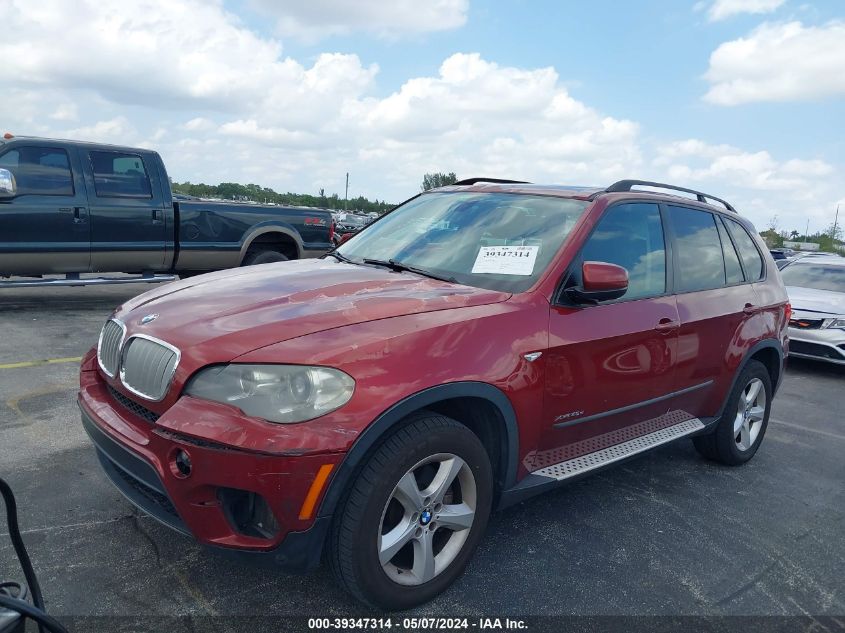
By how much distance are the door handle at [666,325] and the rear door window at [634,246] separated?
0.16 meters

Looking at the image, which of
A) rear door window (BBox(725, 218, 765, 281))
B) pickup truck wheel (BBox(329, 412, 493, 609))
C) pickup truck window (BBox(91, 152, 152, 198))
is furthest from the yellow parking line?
rear door window (BBox(725, 218, 765, 281))

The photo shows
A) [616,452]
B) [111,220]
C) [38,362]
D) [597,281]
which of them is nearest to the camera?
Result: [597,281]

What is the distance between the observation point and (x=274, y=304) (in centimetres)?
276

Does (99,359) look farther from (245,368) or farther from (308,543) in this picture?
(308,543)

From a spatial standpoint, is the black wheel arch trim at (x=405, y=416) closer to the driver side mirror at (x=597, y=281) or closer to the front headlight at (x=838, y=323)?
the driver side mirror at (x=597, y=281)

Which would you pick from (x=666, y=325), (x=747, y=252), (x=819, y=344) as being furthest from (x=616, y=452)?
(x=819, y=344)

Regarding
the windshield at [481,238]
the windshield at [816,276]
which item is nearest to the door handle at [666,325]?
the windshield at [481,238]

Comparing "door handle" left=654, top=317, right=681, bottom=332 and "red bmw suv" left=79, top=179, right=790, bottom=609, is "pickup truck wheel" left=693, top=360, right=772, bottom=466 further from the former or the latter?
"door handle" left=654, top=317, right=681, bottom=332

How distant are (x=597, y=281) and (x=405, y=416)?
1120 millimetres

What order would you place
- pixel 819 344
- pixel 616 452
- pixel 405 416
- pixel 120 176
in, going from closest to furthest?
pixel 405 416 → pixel 616 452 → pixel 819 344 → pixel 120 176

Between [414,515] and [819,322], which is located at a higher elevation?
[819,322]

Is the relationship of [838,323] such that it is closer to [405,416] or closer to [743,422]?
[743,422]

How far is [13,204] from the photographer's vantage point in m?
7.59

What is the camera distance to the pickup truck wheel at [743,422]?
441 centimetres
